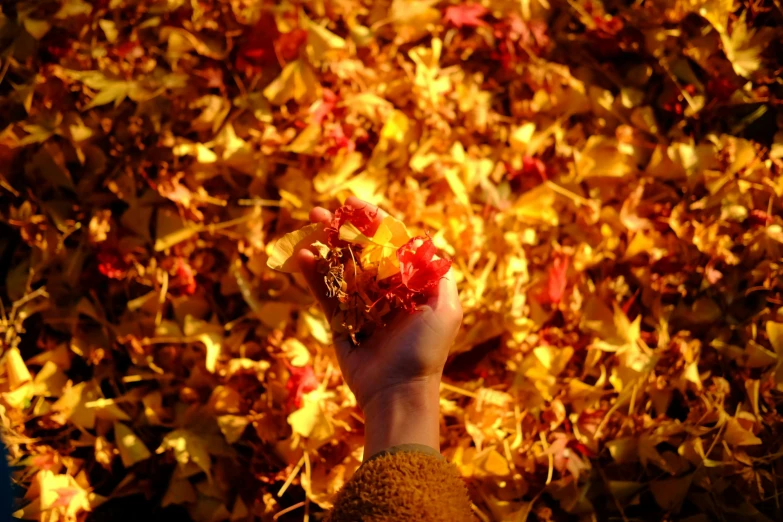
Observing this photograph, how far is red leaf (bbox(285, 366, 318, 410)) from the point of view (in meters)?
1.04

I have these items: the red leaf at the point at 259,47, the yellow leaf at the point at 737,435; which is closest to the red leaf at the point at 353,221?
the red leaf at the point at 259,47

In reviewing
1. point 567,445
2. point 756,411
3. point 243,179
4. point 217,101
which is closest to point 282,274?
point 243,179

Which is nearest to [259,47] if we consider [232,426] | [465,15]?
[465,15]

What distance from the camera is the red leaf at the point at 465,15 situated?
126cm

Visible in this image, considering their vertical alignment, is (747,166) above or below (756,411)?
above

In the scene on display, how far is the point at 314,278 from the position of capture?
35.8 inches

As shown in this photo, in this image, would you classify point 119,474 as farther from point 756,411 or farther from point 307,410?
point 756,411

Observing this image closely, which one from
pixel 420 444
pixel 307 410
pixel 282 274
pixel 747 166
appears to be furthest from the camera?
pixel 747 166

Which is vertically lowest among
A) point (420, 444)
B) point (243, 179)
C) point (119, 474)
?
point (119, 474)

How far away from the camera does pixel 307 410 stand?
1022 millimetres

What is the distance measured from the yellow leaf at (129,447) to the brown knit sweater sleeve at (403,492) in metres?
0.44

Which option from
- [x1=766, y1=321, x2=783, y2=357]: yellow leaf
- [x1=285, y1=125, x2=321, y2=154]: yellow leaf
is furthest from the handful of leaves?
[x1=766, y1=321, x2=783, y2=357]: yellow leaf

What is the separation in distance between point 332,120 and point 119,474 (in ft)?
2.29

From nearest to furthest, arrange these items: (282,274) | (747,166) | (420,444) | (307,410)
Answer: (420,444), (307,410), (282,274), (747,166)
